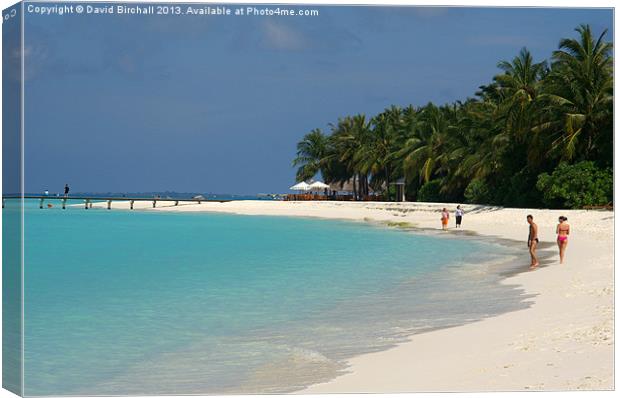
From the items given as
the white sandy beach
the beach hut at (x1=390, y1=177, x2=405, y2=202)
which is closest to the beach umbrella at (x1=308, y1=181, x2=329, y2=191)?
the beach hut at (x1=390, y1=177, x2=405, y2=202)

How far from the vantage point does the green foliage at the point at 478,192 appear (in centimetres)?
4503

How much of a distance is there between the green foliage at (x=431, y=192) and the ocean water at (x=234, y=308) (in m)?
25.9

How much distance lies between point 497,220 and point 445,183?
57.4 ft

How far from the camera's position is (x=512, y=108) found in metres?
39.8

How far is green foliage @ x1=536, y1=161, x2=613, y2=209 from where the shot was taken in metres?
29.6

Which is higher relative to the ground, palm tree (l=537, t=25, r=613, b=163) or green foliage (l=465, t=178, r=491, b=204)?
palm tree (l=537, t=25, r=613, b=163)

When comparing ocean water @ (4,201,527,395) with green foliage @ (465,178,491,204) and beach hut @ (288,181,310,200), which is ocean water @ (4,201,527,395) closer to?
green foliage @ (465,178,491,204)

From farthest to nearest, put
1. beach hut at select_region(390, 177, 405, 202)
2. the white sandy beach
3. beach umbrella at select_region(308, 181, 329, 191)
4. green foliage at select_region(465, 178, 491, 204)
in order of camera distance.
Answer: beach umbrella at select_region(308, 181, 329, 191) → beach hut at select_region(390, 177, 405, 202) → green foliage at select_region(465, 178, 491, 204) → the white sandy beach

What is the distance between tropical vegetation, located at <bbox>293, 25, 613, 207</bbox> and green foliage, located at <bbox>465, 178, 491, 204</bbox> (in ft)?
0.23

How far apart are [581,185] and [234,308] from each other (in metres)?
20.6

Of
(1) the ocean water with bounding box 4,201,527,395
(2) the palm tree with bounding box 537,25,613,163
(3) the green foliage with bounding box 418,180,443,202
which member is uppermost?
(2) the palm tree with bounding box 537,25,613,163

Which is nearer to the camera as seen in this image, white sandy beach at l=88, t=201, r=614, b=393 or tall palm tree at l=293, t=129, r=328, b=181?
white sandy beach at l=88, t=201, r=614, b=393

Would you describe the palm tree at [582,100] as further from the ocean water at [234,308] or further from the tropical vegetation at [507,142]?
the ocean water at [234,308]

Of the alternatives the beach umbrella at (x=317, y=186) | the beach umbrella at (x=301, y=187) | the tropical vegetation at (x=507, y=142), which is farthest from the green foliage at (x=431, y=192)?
the beach umbrella at (x=301, y=187)
